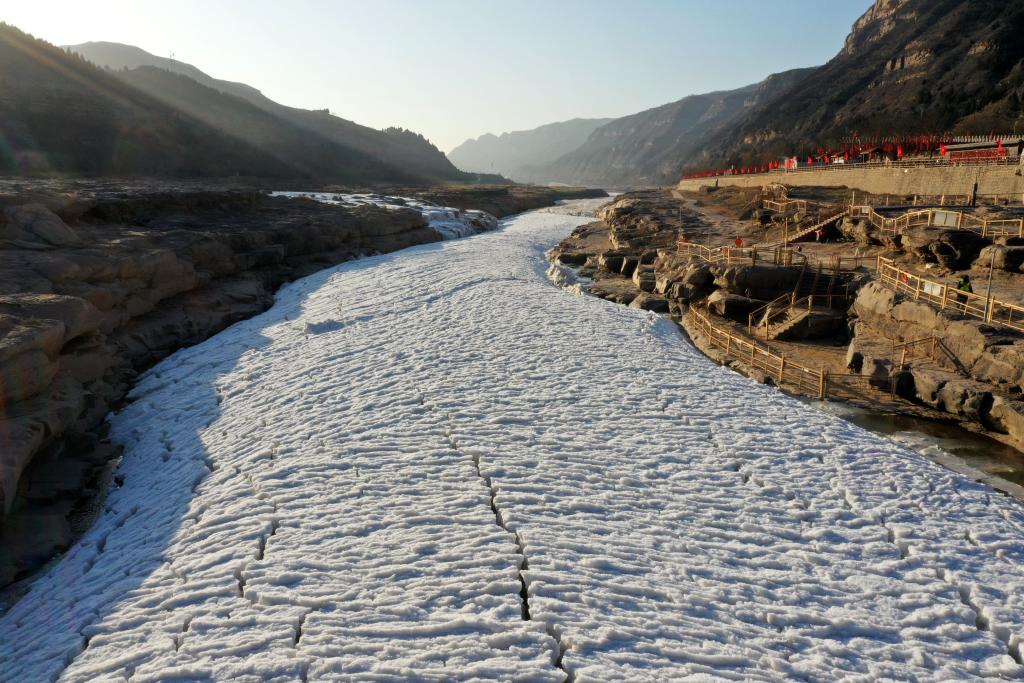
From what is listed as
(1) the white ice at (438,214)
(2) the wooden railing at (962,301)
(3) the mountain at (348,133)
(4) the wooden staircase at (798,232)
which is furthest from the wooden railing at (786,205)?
(3) the mountain at (348,133)

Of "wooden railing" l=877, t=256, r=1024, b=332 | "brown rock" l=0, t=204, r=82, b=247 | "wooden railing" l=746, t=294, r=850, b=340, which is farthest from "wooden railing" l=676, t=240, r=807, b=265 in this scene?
"brown rock" l=0, t=204, r=82, b=247

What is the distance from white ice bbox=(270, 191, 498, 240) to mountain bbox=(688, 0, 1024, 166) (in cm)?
5342

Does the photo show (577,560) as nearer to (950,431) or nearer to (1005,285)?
(950,431)

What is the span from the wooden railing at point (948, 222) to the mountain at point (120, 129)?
175ft

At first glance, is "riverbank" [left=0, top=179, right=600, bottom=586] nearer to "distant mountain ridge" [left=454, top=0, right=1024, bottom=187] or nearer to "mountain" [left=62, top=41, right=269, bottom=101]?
"distant mountain ridge" [left=454, top=0, right=1024, bottom=187]

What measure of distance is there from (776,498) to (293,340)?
573 inches

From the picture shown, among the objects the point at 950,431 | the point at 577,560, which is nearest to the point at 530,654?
the point at 577,560

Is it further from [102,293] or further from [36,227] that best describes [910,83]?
[36,227]

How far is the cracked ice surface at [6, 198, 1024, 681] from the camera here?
6648 millimetres

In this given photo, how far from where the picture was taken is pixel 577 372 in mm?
15453

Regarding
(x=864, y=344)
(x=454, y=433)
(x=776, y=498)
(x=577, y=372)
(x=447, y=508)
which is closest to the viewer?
(x=447, y=508)

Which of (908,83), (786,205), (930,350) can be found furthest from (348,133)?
(930,350)

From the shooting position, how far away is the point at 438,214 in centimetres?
4631

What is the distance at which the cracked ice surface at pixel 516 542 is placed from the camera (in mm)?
6648
